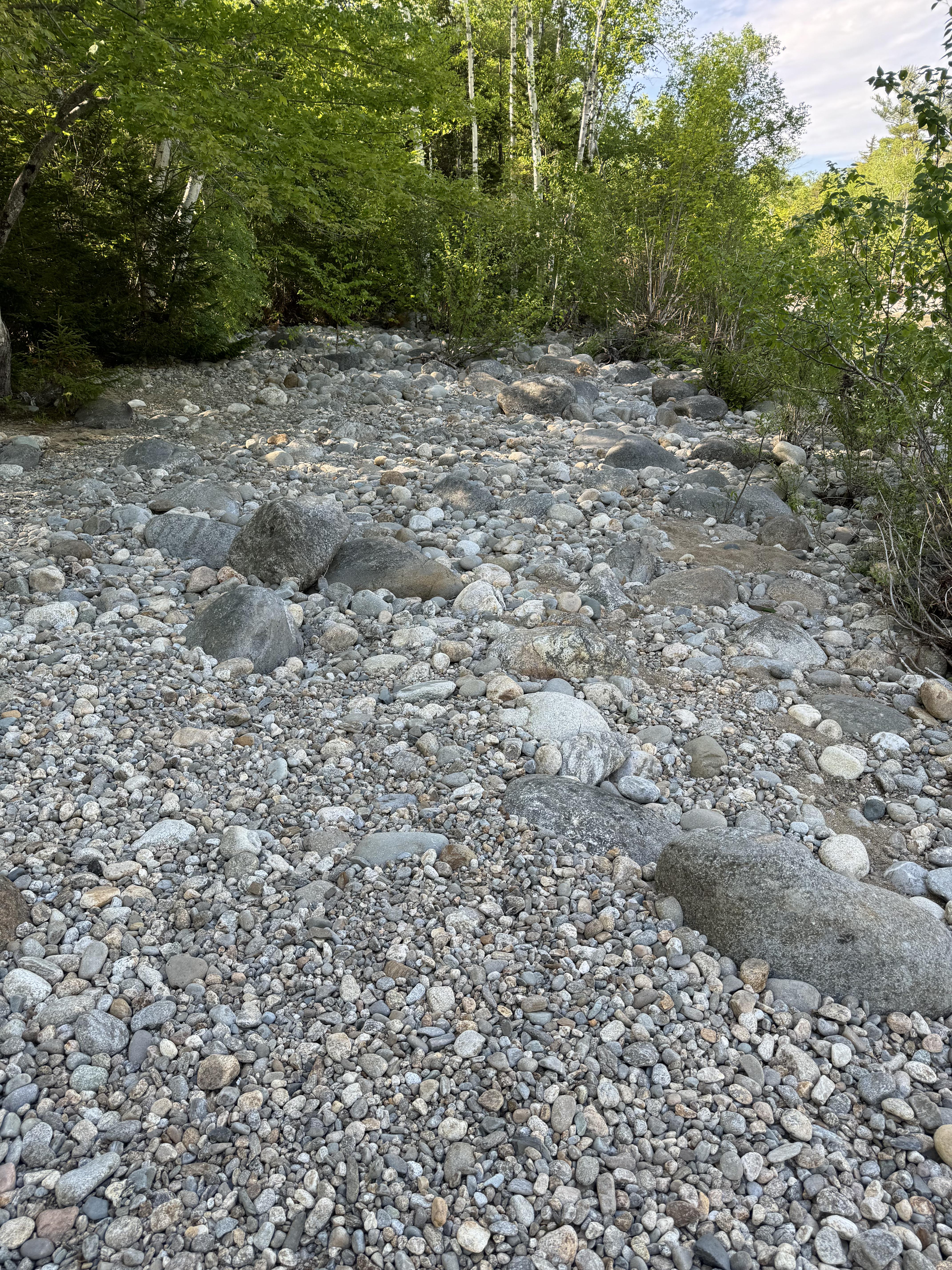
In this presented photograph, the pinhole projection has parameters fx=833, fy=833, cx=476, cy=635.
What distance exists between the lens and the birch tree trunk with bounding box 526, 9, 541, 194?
13891mm

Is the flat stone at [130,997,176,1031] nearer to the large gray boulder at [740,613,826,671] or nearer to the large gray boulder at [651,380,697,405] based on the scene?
the large gray boulder at [740,613,826,671]

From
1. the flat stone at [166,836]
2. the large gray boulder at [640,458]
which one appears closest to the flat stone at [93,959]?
the flat stone at [166,836]

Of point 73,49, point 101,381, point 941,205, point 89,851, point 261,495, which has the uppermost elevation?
point 73,49

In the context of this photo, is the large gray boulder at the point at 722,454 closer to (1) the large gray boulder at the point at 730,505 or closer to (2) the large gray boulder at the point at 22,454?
(1) the large gray boulder at the point at 730,505

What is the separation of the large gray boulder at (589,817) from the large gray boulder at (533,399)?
5.76 meters

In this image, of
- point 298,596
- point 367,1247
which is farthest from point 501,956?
point 298,596

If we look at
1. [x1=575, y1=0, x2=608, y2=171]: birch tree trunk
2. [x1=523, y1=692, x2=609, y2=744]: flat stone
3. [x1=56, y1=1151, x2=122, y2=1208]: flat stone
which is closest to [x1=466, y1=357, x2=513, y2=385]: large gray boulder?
[x1=575, y1=0, x2=608, y2=171]: birch tree trunk

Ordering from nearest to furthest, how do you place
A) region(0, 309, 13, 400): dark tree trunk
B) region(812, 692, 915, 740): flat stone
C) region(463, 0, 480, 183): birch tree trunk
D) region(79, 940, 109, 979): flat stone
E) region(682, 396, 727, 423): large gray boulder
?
1. region(79, 940, 109, 979): flat stone
2. region(812, 692, 915, 740): flat stone
3. region(0, 309, 13, 400): dark tree trunk
4. region(682, 396, 727, 423): large gray boulder
5. region(463, 0, 480, 183): birch tree trunk

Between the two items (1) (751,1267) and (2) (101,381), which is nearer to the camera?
(1) (751,1267)

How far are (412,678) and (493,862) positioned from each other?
1150 millimetres

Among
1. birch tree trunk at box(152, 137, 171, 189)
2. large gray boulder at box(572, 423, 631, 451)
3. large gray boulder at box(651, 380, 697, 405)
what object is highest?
birch tree trunk at box(152, 137, 171, 189)

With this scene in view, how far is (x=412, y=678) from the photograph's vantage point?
11.5 ft

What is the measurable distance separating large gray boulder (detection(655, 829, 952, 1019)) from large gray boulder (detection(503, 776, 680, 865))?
219 millimetres

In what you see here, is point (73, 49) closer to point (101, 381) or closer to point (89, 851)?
point (101, 381)
